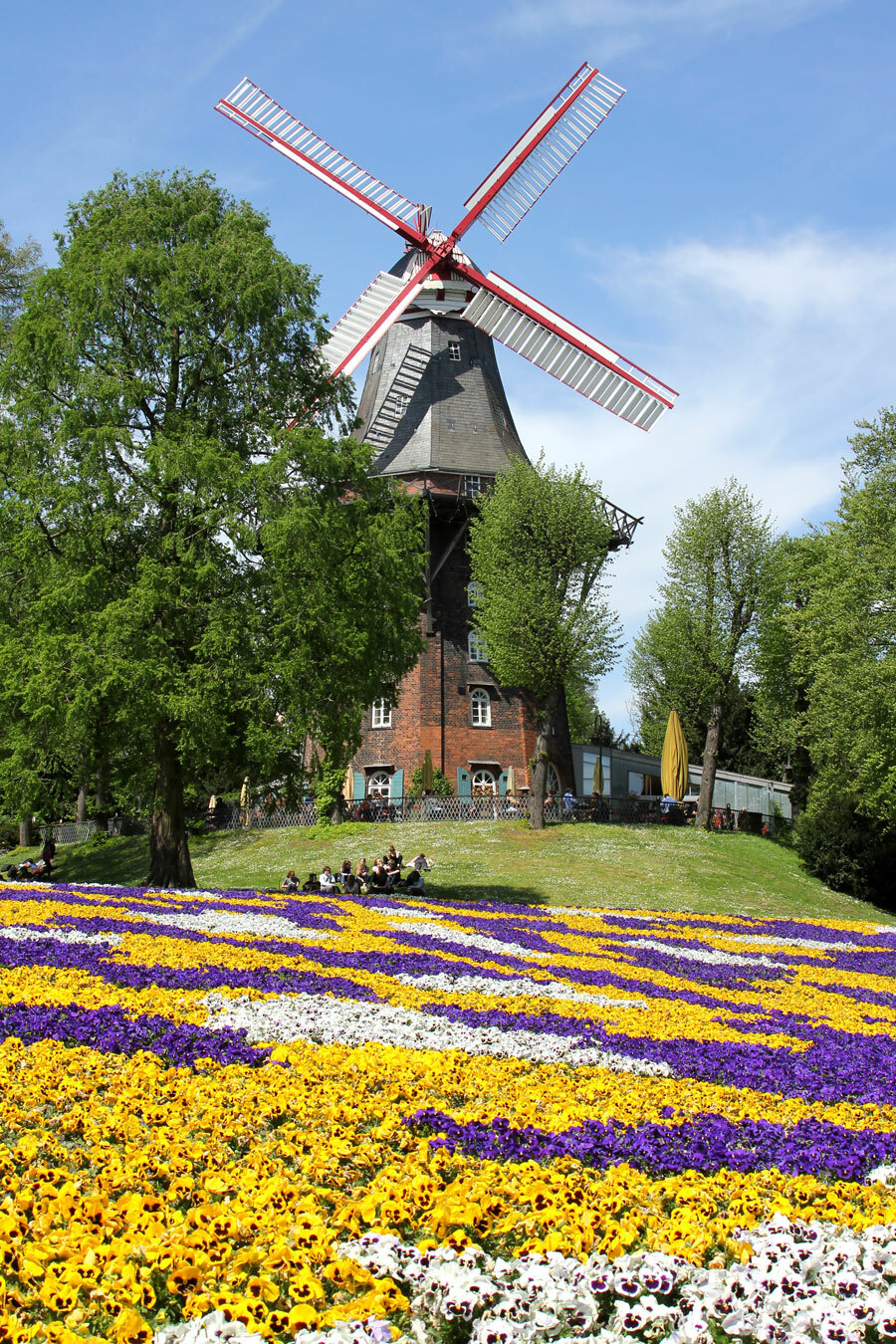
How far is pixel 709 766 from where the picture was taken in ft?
139

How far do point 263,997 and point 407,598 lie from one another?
14.7 m

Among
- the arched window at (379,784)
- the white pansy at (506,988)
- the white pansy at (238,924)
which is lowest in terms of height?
the white pansy at (506,988)

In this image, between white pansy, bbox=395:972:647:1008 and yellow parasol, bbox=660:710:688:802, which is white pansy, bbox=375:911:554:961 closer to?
white pansy, bbox=395:972:647:1008

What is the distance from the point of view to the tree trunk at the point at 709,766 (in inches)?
1656

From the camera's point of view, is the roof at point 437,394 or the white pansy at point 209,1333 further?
the roof at point 437,394

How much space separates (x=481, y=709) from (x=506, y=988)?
30.8m

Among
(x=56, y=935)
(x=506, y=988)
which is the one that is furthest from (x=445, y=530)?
(x=506, y=988)

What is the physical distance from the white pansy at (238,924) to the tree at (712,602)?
28.3 m

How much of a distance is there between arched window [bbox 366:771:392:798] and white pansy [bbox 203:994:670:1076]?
105ft

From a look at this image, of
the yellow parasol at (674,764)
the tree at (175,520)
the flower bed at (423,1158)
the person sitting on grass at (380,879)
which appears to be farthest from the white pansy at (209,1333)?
the yellow parasol at (674,764)

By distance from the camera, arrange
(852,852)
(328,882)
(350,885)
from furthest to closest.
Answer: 1. (852,852)
2. (328,882)
3. (350,885)

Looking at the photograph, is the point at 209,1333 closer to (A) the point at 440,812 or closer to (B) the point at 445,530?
(A) the point at 440,812

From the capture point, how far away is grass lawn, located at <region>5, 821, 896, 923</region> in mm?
29422

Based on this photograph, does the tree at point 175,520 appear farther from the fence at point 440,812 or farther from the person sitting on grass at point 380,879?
the fence at point 440,812
